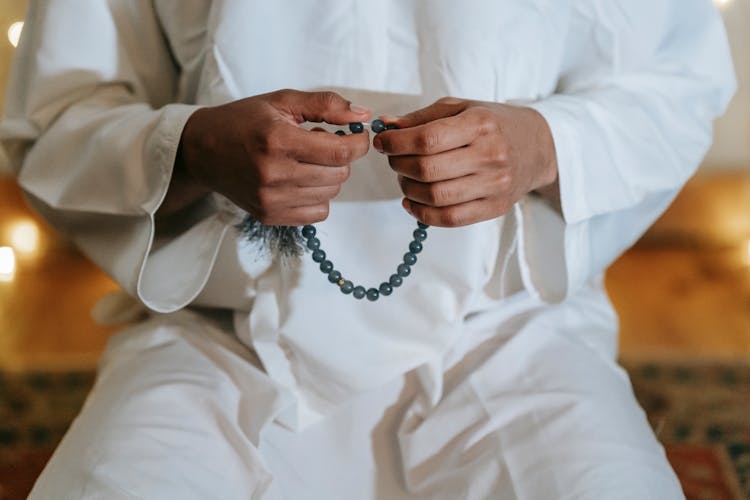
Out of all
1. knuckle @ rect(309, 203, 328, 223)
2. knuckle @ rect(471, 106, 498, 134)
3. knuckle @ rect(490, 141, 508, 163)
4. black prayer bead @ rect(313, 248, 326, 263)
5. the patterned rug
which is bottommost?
the patterned rug

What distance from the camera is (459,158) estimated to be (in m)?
0.75

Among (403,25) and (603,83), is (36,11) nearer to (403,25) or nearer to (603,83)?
(403,25)

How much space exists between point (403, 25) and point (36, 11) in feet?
1.43

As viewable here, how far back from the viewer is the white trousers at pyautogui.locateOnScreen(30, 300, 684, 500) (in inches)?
31.4

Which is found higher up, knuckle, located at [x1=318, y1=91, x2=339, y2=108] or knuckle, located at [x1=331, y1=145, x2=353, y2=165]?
knuckle, located at [x1=318, y1=91, x2=339, y2=108]

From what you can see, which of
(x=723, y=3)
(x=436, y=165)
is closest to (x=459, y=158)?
(x=436, y=165)

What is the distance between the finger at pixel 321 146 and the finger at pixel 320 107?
0.06 feet

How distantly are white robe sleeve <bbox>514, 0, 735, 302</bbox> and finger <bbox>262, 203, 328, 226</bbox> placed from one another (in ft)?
0.85

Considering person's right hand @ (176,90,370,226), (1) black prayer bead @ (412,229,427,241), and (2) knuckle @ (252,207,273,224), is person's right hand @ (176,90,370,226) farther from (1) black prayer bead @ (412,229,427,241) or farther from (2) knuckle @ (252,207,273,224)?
(1) black prayer bead @ (412,229,427,241)

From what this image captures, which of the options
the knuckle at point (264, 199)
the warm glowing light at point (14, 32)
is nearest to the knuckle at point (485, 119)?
the knuckle at point (264, 199)

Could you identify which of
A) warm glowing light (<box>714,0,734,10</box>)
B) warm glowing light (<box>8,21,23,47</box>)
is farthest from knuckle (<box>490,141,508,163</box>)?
warm glowing light (<box>8,21,23,47</box>)

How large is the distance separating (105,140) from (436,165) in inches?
15.2

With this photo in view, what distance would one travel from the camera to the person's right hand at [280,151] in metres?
0.73

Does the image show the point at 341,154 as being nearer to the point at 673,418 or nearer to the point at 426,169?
the point at 426,169
